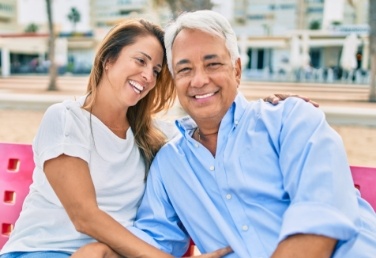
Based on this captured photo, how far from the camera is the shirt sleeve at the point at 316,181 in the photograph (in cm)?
166

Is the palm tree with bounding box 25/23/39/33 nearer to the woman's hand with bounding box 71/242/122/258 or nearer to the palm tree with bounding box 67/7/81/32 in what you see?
the palm tree with bounding box 67/7/81/32

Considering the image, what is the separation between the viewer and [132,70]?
7.23 ft

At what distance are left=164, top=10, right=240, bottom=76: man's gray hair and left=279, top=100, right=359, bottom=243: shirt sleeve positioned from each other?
0.48 m

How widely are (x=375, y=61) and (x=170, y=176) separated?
47.1ft

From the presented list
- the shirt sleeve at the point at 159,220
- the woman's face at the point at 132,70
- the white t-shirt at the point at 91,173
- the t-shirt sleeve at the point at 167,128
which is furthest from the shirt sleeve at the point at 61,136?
the t-shirt sleeve at the point at 167,128

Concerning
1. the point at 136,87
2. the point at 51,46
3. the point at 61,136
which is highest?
the point at 136,87

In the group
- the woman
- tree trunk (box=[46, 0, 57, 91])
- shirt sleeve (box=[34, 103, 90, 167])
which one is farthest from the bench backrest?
tree trunk (box=[46, 0, 57, 91])

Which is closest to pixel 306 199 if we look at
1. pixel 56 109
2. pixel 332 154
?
pixel 332 154

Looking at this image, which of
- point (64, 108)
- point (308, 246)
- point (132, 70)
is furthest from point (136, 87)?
point (308, 246)

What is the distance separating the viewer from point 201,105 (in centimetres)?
213

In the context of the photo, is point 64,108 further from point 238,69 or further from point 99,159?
point 238,69

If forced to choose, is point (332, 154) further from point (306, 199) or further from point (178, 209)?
point (178, 209)

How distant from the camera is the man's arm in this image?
65.3 inches

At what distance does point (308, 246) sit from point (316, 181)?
0.24 m
